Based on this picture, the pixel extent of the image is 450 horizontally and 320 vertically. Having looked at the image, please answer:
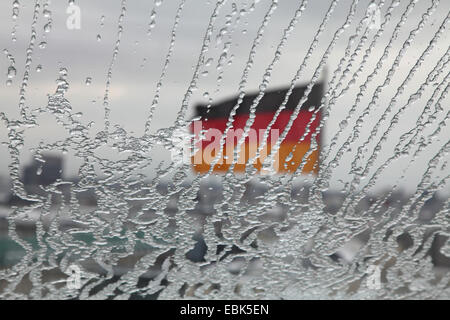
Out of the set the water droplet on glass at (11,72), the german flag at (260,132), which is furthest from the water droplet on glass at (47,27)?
the german flag at (260,132)

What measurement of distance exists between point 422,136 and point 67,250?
655 mm

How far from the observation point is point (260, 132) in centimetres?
102

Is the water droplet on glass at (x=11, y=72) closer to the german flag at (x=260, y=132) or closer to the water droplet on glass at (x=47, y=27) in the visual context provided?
the water droplet on glass at (x=47, y=27)

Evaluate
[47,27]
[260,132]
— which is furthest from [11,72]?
[260,132]

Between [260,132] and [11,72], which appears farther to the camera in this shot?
[260,132]

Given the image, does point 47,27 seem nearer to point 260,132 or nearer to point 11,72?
point 11,72

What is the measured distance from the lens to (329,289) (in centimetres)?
110

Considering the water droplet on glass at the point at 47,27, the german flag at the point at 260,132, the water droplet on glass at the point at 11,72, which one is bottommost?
the german flag at the point at 260,132

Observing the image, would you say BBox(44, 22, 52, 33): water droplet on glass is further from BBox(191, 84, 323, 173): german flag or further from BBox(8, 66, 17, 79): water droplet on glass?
BBox(191, 84, 323, 173): german flag

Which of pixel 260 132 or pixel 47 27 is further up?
pixel 47 27

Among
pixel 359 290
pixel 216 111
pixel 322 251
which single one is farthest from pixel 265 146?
pixel 359 290

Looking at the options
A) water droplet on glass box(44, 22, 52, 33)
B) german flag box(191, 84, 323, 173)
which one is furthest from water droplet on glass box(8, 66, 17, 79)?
german flag box(191, 84, 323, 173)

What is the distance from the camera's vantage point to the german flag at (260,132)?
38.6 inches

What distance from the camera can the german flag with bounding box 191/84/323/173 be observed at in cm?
98
